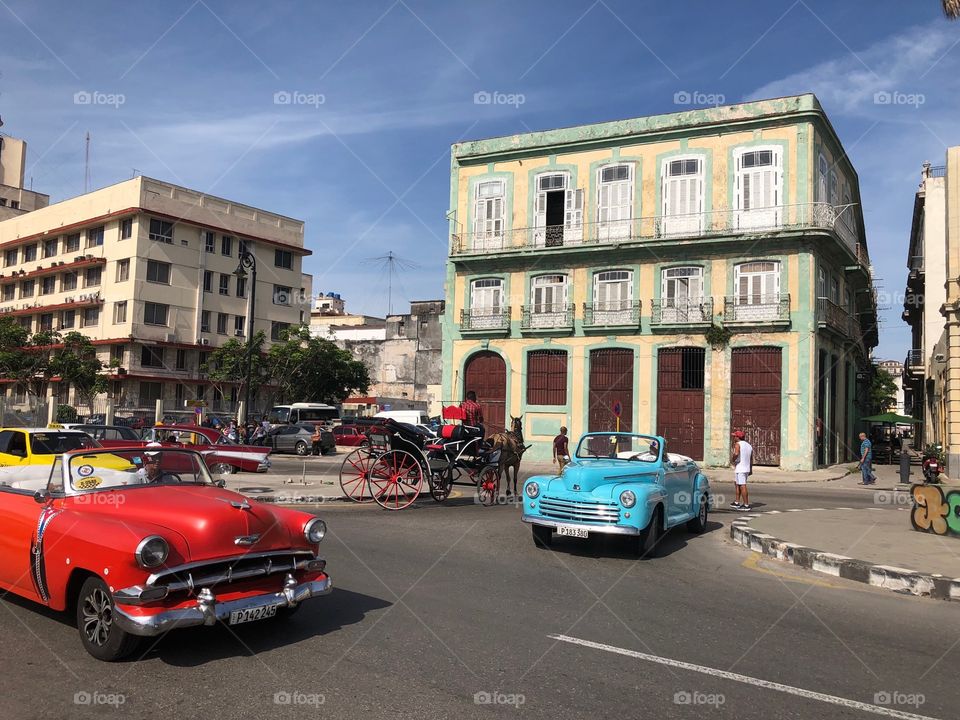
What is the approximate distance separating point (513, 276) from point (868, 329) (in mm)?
Answer: 27125

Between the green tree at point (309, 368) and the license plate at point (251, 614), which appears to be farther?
the green tree at point (309, 368)

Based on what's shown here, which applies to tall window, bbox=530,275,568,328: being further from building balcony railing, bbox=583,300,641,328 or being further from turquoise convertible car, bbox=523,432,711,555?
turquoise convertible car, bbox=523,432,711,555

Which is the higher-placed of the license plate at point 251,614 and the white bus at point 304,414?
the white bus at point 304,414

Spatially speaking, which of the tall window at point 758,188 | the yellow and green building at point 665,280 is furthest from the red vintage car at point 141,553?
the tall window at point 758,188

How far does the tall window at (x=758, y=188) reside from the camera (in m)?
29.9

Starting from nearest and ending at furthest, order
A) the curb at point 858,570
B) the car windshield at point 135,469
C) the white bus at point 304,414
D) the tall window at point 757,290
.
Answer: the car windshield at point 135,469
the curb at point 858,570
the tall window at point 757,290
the white bus at point 304,414

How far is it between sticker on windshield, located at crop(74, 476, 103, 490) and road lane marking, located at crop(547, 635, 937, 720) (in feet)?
13.0

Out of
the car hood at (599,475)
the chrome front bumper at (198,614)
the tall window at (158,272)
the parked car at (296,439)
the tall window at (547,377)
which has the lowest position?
the parked car at (296,439)

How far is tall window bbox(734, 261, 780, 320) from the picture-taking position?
2987 centimetres

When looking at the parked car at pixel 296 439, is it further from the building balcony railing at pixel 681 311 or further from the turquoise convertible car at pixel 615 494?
the turquoise convertible car at pixel 615 494

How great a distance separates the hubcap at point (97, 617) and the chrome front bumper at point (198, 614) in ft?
0.82

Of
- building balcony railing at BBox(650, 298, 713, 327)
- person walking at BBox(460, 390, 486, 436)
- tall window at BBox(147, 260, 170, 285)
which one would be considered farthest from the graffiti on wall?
tall window at BBox(147, 260, 170, 285)

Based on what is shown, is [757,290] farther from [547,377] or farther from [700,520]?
[700,520]

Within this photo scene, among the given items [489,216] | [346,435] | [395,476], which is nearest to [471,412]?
[395,476]
